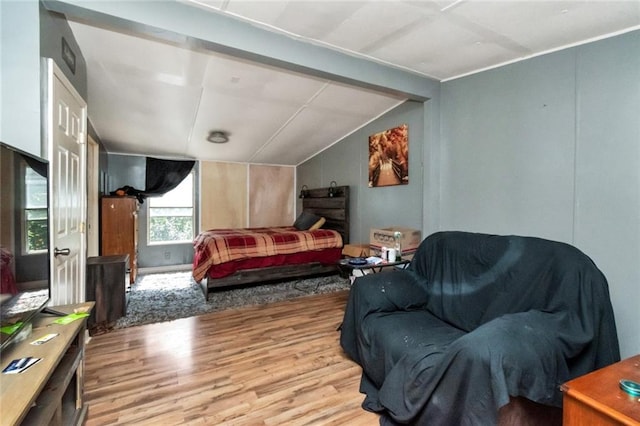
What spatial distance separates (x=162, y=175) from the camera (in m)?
5.61

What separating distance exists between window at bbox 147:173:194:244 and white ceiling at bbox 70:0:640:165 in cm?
121

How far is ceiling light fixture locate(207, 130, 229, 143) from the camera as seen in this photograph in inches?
179

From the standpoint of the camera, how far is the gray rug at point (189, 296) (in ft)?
10.8

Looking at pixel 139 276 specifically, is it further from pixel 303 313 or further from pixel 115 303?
pixel 303 313

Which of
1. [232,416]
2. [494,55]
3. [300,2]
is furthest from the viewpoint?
[494,55]

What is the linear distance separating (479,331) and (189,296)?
3.58 metres

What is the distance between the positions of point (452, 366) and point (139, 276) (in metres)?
5.21

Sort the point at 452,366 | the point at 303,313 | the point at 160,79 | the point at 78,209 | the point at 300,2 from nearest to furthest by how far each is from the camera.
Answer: the point at 452,366, the point at 300,2, the point at 78,209, the point at 160,79, the point at 303,313

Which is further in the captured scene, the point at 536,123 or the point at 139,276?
the point at 139,276

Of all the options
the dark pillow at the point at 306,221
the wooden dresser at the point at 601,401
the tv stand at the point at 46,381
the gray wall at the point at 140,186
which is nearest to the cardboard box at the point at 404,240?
the dark pillow at the point at 306,221

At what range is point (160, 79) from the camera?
9.91ft

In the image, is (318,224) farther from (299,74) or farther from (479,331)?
(479,331)

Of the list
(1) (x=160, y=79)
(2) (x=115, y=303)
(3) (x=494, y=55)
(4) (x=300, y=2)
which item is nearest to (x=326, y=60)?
(4) (x=300, y=2)

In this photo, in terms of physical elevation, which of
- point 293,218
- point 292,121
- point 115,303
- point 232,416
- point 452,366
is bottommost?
point 232,416
